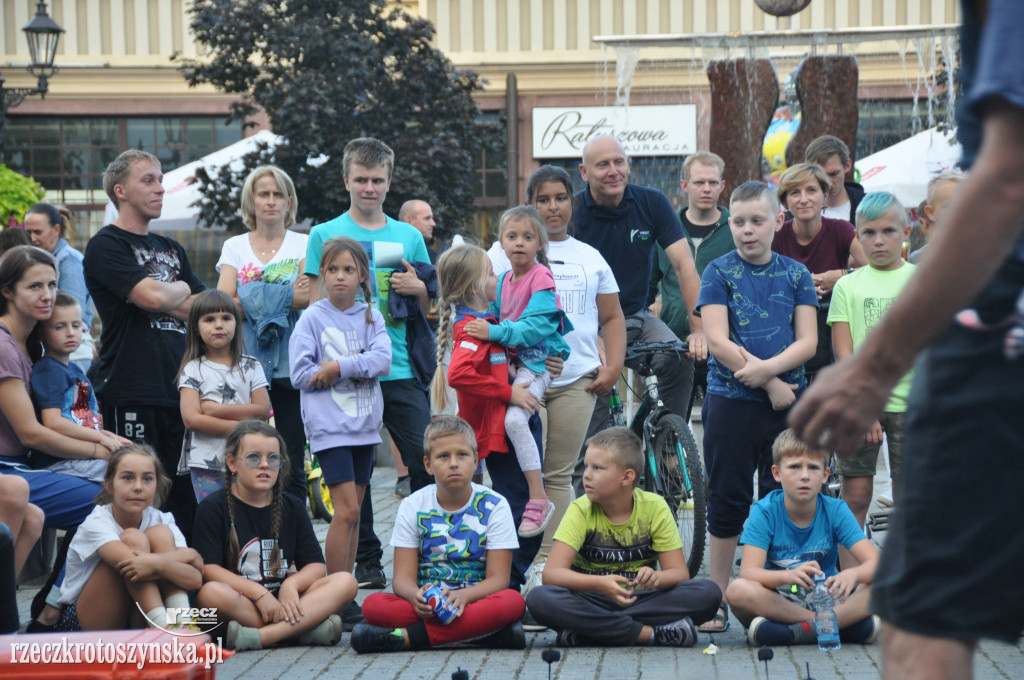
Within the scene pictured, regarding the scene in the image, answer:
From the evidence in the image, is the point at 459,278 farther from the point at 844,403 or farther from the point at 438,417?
the point at 844,403

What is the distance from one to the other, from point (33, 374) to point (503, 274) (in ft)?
7.17

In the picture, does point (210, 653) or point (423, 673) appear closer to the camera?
point (210, 653)

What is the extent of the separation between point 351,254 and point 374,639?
181cm

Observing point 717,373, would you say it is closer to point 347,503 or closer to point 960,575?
point 347,503

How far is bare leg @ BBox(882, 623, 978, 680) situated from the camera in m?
2.11

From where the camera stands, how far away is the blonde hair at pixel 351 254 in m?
5.83

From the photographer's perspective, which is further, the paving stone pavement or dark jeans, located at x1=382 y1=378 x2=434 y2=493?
dark jeans, located at x1=382 y1=378 x2=434 y2=493

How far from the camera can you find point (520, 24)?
2497 centimetres

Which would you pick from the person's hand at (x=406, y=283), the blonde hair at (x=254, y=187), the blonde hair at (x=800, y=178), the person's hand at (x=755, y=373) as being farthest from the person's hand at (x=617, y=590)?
the blonde hair at (x=254, y=187)

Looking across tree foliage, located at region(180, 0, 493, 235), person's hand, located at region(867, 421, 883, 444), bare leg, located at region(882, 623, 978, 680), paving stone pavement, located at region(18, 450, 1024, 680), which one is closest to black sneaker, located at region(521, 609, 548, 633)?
paving stone pavement, located at region(18, 450, 1024, 680)

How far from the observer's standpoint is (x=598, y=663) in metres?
4.77

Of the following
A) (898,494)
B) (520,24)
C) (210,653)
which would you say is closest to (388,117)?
(520,24)

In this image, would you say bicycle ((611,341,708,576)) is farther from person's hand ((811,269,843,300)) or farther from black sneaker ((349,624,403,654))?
black sneaker ((349,624,403,654))

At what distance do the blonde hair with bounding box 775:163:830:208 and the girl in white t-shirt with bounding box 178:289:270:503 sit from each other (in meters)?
2.87
